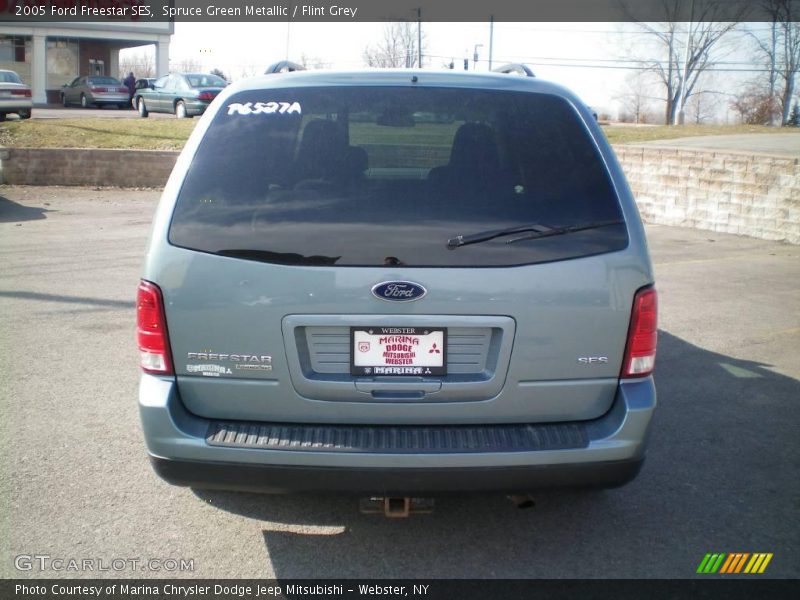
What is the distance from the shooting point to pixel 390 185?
322 centimetres

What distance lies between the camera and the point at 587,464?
124 inches

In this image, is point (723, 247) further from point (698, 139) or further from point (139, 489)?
point (698, 139)

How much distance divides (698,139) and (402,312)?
22.8m

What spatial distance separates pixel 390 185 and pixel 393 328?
575 mm

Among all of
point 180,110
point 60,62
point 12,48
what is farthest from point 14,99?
point 60,62

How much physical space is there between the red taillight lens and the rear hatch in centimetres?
4

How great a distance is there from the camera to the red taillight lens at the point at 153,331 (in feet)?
10.4

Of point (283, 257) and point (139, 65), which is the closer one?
A: point (283, 257)

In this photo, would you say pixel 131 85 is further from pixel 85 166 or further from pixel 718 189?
pixel 718 189

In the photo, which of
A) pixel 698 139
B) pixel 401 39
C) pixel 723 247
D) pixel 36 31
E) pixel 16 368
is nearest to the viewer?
pixel 16 368

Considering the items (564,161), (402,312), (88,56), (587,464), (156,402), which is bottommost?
(587,464)

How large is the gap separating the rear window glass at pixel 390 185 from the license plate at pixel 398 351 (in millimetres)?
267

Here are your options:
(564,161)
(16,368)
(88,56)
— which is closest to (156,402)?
(564,161)

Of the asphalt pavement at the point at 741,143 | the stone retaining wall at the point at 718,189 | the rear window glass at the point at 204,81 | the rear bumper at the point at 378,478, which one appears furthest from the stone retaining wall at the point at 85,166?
the rear bumper at the point at 378,478
